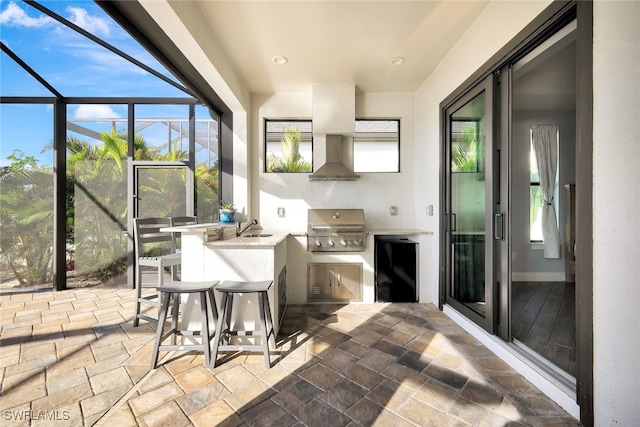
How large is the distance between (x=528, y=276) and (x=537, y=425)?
3466mm

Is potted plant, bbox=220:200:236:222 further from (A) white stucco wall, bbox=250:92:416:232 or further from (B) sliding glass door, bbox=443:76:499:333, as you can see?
(B) sliding glass door, bbox=443:76:499:333

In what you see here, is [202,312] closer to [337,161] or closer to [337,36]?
[337,161]

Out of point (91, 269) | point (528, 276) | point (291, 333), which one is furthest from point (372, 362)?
point (91, 269)

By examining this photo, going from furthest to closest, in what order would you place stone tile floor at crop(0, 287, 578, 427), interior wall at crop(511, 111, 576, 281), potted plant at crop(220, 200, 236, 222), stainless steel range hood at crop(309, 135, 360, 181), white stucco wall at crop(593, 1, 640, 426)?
interior wall at crop(511, 111, 576, 281)
stainless steel range hood at crop(309, 135, 360, 181)
potted plant at crop(220, 200, 236, 222)
stone tile floor at crop(0, 287, 578, 427)
white stucco wall at crop(593, 1, 640, 426)

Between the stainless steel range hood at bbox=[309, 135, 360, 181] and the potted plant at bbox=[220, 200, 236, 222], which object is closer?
the potted plant at bbox=[220, 200, 236, 222]

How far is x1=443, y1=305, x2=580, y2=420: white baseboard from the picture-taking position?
1.47 meters

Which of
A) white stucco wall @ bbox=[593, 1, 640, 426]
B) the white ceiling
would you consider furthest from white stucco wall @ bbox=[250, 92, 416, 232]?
white stucco wall @ bbox=[593, 1, 640, 426]

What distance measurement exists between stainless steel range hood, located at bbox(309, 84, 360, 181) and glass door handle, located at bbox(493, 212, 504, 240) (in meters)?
1.83

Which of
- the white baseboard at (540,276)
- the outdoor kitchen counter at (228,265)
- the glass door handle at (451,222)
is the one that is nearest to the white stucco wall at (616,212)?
the glass door handle at (451,222)

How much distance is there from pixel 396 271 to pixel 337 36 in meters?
2.89

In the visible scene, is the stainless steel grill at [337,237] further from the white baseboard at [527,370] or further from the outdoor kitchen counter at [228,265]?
the white baseboard at [527,370]

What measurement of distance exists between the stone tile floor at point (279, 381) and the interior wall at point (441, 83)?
138 centimetres

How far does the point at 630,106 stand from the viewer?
1.17 meters

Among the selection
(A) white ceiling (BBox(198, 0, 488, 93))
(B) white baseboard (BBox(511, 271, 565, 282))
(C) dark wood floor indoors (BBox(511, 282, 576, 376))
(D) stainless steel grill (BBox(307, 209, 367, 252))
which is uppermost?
(A) white ceiling (BBox(198, 0, 488, 93))
